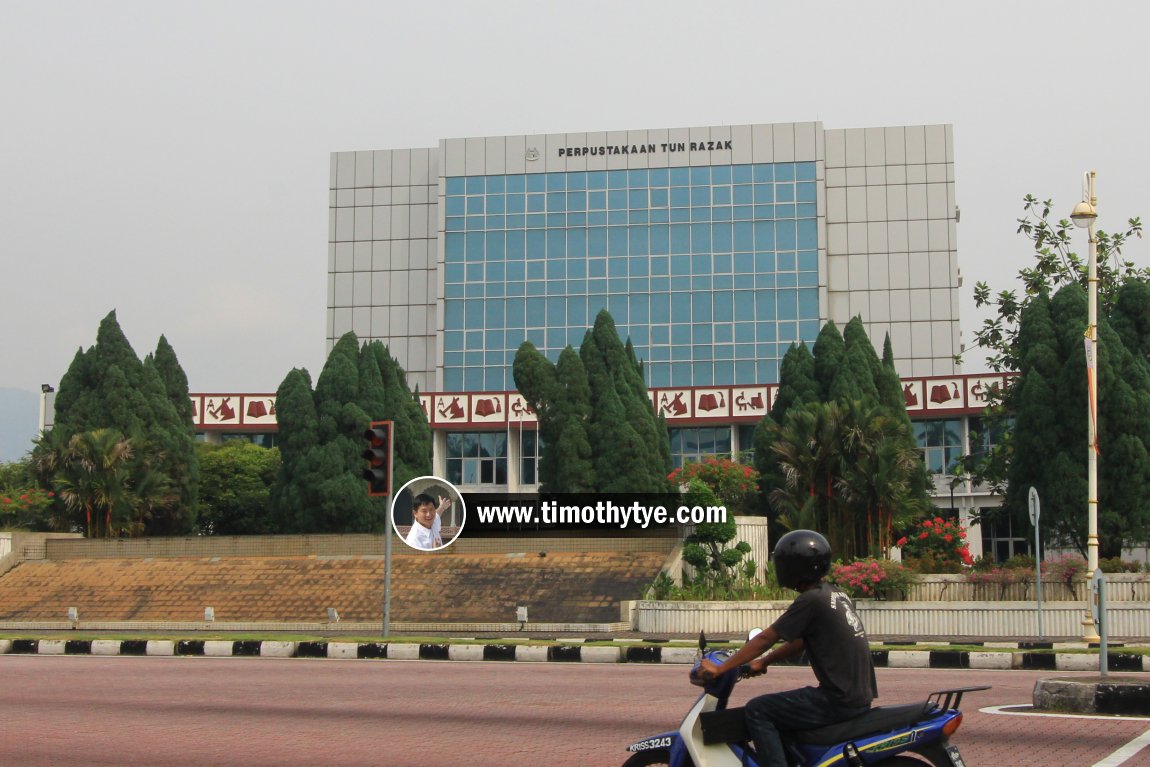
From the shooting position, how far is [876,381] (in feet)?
154

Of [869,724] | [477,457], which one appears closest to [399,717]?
[869,724]

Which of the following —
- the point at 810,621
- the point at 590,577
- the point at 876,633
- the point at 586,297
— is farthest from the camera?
the point at 586,297

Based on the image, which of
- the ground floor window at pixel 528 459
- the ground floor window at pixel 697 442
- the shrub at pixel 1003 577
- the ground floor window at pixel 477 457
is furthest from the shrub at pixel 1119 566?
the ground floor window at pixel 477 457

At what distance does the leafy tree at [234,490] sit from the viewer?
55969mm

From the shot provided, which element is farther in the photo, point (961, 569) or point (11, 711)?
point (961, 569)

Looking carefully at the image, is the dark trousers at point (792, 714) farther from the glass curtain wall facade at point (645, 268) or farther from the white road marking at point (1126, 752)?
the glass curtain wall facade at point (645, 268)

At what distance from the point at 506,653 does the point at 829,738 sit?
14.8 metres

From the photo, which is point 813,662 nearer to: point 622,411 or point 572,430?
point 572,430

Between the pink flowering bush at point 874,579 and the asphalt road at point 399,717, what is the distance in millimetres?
10107

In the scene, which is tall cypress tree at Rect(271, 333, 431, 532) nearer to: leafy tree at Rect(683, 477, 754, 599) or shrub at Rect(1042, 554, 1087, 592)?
leafy tree at Rect(683, 477, 754, 599)

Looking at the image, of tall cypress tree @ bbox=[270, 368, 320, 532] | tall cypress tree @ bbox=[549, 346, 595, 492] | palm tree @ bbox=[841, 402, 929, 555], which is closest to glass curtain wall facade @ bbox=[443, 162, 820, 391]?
tall cypress tree @ bbox=[549, 346, 595, 492]

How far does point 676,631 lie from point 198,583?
14.2 metres

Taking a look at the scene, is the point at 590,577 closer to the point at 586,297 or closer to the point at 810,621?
the point at 810,621

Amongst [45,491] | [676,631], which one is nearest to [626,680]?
[676,631]
